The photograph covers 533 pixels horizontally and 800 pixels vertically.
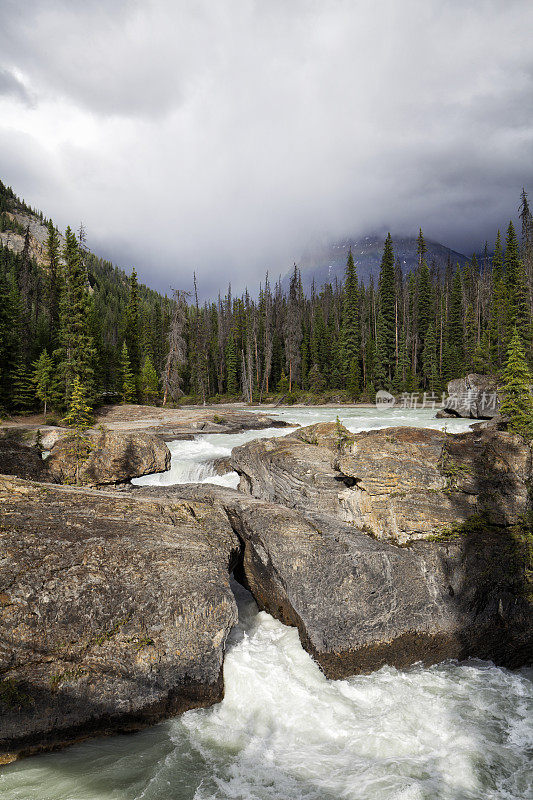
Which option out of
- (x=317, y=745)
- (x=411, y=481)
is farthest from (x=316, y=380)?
(x=317, y=745)

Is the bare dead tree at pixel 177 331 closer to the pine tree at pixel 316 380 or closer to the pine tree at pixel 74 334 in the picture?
the pine tree at pixel 74 334

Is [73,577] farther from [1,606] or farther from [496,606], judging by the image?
[496,606]

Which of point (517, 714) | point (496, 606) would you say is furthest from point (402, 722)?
point (496, 606)

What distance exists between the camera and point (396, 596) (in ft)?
24.9

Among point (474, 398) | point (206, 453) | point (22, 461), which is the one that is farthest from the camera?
point (474, 398)

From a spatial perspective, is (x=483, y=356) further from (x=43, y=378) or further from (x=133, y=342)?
(x=43, y=378)

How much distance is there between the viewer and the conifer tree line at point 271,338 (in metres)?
35.0

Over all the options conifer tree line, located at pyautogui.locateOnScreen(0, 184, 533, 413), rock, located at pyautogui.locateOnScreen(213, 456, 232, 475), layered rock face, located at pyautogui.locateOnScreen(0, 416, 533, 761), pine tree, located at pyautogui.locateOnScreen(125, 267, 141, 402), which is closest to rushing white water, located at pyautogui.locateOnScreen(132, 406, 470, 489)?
rock, located at pyautogui.locateOnScreen(213, 456, 232, 475)

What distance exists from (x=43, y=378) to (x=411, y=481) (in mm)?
34141

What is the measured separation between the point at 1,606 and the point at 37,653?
32.3 inches

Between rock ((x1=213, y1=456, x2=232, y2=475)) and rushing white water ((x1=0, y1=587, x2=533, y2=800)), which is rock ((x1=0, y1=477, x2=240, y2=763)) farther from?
rock ((x1=213, y1=456, x2=232, y2=475))

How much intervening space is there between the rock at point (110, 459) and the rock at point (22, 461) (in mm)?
333

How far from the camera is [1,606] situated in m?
5.32

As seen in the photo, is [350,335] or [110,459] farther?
[350,335]
